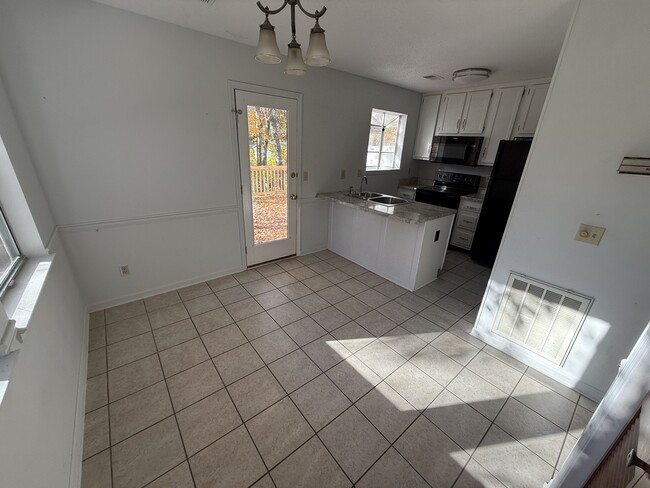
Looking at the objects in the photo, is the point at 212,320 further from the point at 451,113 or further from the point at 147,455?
the point at 451,113

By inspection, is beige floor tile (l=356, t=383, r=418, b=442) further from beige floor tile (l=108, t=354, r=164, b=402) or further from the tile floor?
beige floor tile (l=108, t=354, r=164, b=402)

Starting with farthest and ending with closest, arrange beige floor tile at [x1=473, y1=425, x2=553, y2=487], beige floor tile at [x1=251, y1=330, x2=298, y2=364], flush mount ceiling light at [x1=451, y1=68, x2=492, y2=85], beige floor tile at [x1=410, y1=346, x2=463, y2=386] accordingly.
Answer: flush mount ceiling light at [x1=451, y1=68, x2=492, y2=85]
beige floor tile at [x1=251, y1=330, x2=298, y2=364]
beige floor tile at [x1=410, y1=346, x2=463, y2=386]
beige floor tile at [x1=473, y1=425, x2=553, y2=487]

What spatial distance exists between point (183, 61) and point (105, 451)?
2.85 metres

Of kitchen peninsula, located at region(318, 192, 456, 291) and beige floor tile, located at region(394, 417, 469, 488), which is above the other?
kitchen peninsula, located at region(318, 192, 456, 291)

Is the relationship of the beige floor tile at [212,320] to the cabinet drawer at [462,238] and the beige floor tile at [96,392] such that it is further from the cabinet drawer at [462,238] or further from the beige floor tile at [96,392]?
the cabinet drawer at [462,238]

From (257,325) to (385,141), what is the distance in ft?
12.1

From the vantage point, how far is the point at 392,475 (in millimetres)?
1300

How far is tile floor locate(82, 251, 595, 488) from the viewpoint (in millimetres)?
1318

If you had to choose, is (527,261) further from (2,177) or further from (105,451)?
(2,177)

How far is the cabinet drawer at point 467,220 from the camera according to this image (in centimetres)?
383

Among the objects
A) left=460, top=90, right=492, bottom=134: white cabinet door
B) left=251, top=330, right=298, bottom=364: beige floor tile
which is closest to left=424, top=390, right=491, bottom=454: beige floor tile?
left=251, top=330, right=298, bottom=364: beige floor tile

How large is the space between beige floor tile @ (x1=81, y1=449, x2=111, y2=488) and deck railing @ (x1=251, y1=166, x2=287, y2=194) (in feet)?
7.98

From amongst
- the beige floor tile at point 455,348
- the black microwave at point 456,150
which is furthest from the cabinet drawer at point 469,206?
the beige floor tile at point 455,348

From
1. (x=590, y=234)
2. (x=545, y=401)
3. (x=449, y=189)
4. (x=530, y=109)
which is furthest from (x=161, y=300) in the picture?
(x=530, y=109)
